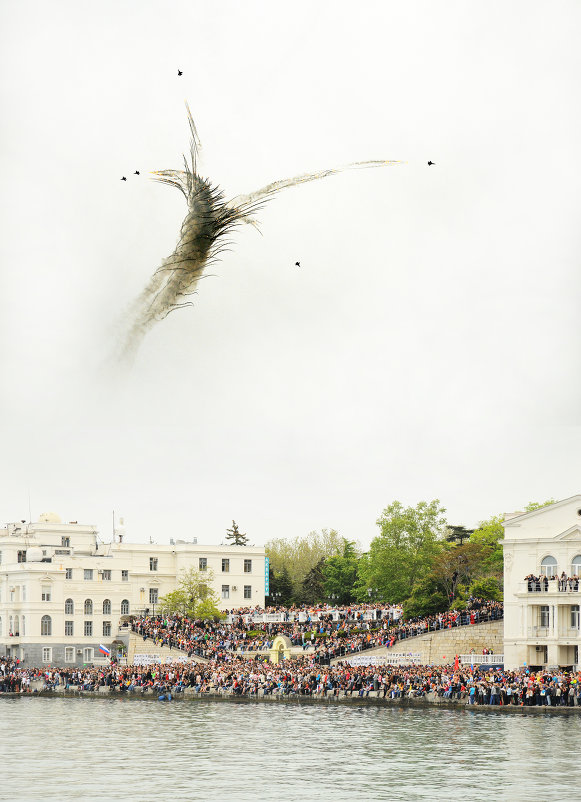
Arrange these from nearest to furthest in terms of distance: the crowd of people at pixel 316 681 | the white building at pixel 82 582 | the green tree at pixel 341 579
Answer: the crowd of people at pixel 316 681 → the white building at pixel 82 582 → the green tree at pixel 341 579

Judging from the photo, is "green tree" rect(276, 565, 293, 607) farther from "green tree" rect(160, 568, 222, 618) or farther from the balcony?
the balcony

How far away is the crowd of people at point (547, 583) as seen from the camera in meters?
67.4

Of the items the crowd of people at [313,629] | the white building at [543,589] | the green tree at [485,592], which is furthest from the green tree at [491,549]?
the white building at [543,589]

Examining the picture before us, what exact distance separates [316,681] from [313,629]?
1332 centimetres

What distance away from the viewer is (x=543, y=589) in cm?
6831

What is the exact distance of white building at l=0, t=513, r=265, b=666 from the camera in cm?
9256

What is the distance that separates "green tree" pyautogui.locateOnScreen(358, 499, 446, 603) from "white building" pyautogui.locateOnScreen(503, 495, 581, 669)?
1228 inches

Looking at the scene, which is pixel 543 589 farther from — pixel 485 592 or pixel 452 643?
pixel 485 592

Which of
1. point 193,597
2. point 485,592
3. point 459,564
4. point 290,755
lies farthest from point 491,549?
point 290,755

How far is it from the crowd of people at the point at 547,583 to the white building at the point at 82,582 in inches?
1341

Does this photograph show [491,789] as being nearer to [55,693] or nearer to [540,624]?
[540,624]

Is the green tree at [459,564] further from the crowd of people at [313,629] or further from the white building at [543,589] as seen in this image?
the white building at [543,589]

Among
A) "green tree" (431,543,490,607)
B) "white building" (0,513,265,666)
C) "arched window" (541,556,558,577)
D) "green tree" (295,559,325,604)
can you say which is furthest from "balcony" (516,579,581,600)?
"green tree" (295,559,325,604)

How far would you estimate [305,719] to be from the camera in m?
59.5
